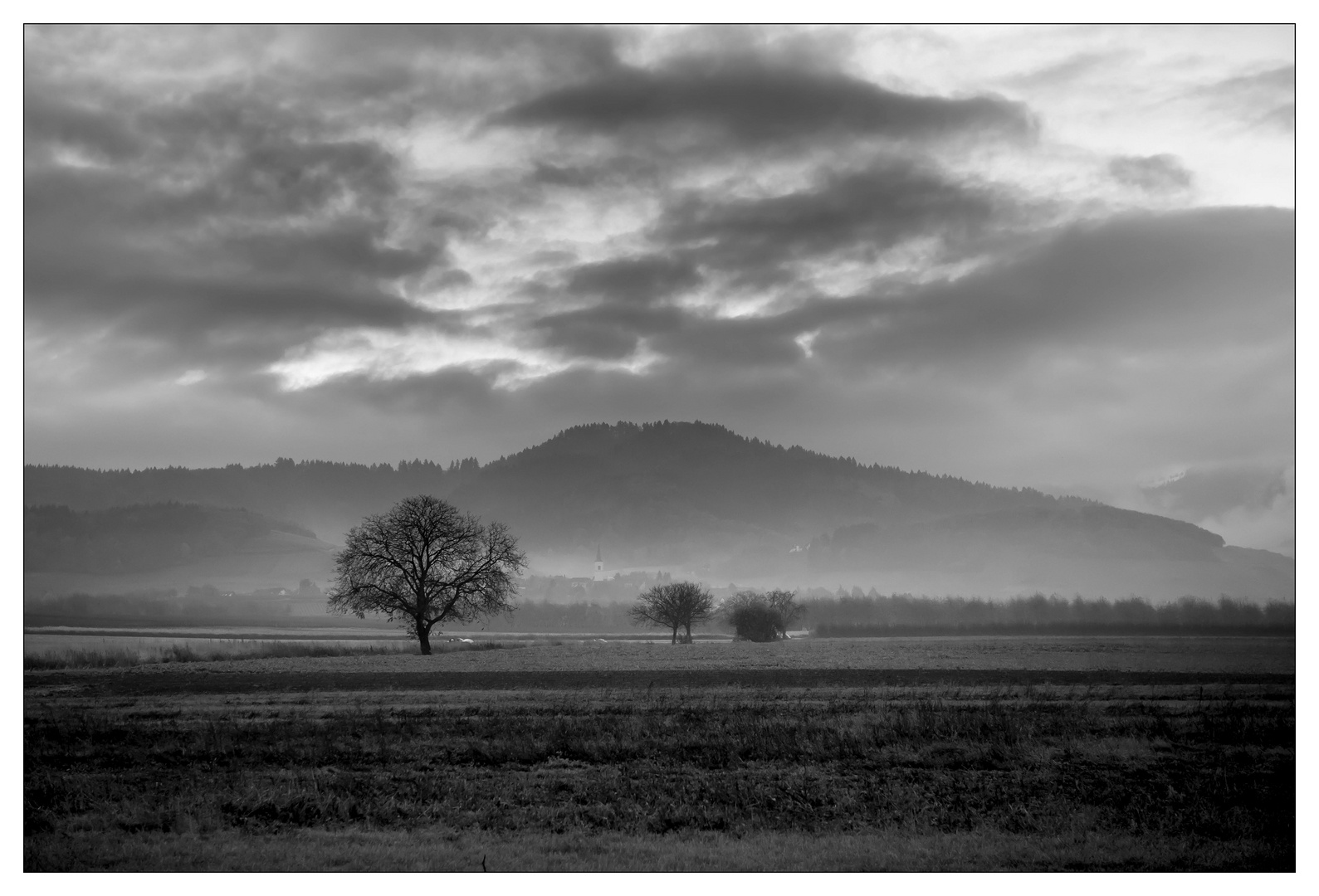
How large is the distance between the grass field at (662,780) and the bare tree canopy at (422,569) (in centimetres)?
3210

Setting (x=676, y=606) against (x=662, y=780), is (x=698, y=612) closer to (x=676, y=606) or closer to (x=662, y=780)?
(x=676, y=606)

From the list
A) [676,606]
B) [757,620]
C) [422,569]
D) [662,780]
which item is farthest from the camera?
[676,606]

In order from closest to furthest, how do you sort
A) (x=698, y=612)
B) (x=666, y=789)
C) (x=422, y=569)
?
(x=666, y=789)
(x=422, y=569)
(x=698, y=612)

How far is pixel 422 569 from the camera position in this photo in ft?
237

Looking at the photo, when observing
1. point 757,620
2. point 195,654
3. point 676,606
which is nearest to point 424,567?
point 195,654

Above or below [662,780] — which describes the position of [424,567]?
above

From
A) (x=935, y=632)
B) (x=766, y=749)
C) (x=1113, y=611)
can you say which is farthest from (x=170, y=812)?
(x=1113, y=611)

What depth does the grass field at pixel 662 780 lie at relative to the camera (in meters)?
16.5

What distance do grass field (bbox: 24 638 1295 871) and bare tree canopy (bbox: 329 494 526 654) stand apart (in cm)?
3210

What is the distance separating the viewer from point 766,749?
2409 cm

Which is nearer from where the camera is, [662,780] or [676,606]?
[662,780]

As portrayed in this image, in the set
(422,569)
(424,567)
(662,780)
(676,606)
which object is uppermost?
(424,567)

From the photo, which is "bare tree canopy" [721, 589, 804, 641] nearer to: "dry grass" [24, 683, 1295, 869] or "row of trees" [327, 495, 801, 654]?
"row of trees" [327, 495, 801, 654]

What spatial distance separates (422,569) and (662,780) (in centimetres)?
5464
